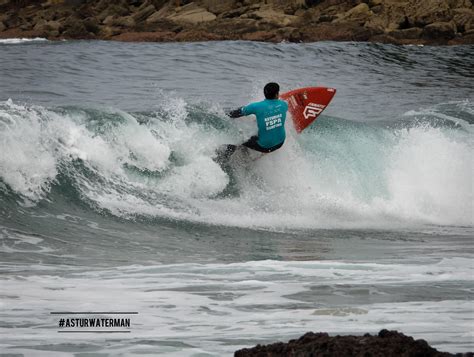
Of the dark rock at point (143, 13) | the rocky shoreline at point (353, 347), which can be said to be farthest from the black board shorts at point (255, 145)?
the dark rock at point (143, 13)

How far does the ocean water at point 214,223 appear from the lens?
638 centimetres

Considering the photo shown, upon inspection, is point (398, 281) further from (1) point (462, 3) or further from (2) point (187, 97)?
(1) point (462, 3)


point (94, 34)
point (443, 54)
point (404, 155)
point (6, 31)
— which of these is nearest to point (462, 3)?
point (443, 54)

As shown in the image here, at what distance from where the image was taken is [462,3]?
4353 cm

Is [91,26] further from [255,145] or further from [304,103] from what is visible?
[255,145]

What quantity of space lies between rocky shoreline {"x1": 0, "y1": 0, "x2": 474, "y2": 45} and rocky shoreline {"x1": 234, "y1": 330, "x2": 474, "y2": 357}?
35.8 m

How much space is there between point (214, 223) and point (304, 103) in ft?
8.91

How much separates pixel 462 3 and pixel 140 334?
40.2m

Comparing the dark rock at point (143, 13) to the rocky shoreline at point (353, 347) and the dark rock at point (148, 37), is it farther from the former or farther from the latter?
the rocky shoreline at point (353, 347)

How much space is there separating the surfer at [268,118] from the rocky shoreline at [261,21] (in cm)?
2883
